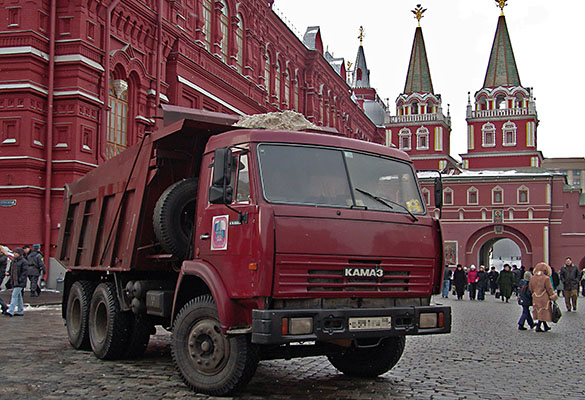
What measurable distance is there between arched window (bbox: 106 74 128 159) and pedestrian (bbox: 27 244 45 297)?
5043mm

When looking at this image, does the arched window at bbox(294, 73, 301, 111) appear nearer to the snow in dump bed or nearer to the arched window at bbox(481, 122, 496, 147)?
the arched window at bbox(481, 122, 496, 147)

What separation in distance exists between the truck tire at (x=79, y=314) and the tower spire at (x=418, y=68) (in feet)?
230

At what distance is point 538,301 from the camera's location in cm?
1509

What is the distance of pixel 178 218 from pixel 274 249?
1932 mm

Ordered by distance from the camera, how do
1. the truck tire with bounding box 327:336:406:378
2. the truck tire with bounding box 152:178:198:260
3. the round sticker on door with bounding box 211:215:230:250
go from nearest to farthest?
the round sticker on door with bounding box 211:215:230:250 → the truck tire with bounding box 152:178:198:260 → the truck tire with bounding box 327:336:406:378

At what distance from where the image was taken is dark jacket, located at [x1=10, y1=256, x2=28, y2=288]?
15520 millimetres

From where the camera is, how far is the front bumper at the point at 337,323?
20.9ft

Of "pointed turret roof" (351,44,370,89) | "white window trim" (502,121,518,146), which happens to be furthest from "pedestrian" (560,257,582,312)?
"pointed turret roof" (351,44,370,89)

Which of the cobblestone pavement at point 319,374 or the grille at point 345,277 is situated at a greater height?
the grille at point 345,277

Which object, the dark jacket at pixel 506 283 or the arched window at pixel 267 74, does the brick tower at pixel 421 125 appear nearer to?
the arched window at pixel 267 74

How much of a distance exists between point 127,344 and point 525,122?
225 feet

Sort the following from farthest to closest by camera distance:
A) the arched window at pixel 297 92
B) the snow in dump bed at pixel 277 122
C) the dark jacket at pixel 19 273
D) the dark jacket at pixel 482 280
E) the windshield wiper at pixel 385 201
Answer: the arched window at pixel 297 92
the dark jacket at pixel 482 280
the dark jacket at pixel 19 273
the snow in dump bed at pixel 277 122
the windshield wiper at pixel 385 201

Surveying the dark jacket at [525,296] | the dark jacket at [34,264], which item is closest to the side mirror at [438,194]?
the dark jacket at [525,296]

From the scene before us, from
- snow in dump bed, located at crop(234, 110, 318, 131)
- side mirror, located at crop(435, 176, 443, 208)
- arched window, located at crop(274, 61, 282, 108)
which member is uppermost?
arched window, located at crop(274, 61, 282, 108)
